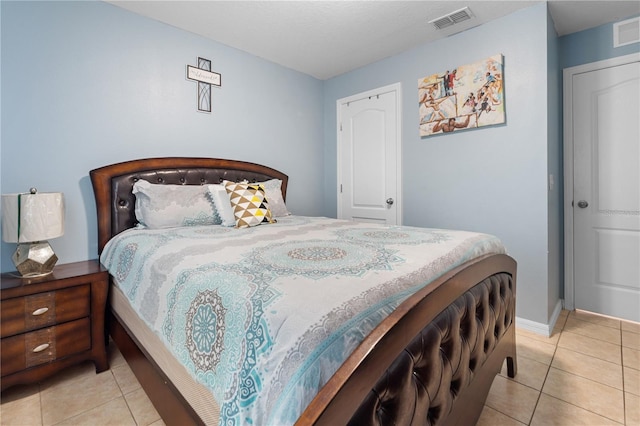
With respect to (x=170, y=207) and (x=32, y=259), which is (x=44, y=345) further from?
(x=170, y=207)

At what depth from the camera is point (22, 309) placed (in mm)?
1625

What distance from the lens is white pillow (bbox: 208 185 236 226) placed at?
232 centimetres

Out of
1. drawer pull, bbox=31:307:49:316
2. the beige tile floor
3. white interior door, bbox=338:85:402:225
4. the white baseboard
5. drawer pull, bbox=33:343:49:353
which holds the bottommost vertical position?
the beige tile floor

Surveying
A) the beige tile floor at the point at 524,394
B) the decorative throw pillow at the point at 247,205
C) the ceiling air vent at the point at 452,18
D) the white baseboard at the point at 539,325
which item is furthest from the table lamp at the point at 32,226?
Result: the white baseboard at the point at 539,325

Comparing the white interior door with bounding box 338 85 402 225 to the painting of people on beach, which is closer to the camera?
the painting of people on beach

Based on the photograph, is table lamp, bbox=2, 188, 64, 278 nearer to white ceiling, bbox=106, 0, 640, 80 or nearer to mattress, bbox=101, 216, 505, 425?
mattress, bbox=101, 216, 505, 425

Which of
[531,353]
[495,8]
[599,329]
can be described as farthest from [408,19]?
[599,329]

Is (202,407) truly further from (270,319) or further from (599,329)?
(599,329)

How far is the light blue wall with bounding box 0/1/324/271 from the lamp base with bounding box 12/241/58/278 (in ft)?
0.98

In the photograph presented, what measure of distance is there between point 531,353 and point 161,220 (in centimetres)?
269

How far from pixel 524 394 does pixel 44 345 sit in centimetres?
261

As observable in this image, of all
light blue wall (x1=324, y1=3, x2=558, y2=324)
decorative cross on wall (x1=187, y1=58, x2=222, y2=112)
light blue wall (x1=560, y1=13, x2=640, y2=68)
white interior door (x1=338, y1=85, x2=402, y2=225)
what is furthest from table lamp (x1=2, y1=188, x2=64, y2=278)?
light blue wall (x1=560, y1=13, x2=640, y2=68)

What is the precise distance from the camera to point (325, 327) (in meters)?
0.74

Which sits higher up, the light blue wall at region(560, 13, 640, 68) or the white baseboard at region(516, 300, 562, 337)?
the light blue wall at region(560, 13, 640, 68)
